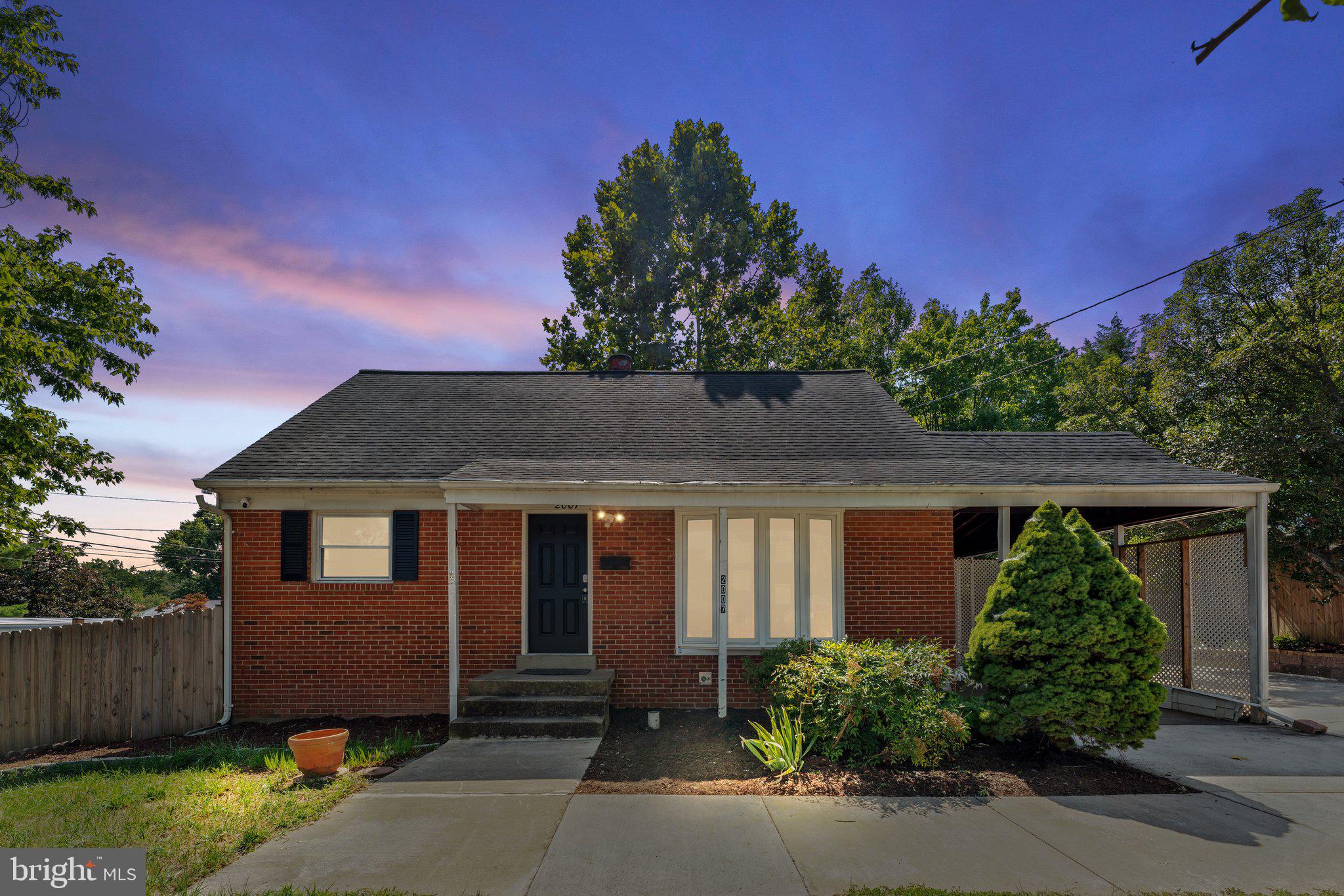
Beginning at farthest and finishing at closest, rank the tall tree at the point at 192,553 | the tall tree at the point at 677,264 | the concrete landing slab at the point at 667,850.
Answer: the tall tree at the point at 192,553 → the tall tree at the point at 677,264 → the concrete landing slab at the point at 667,850

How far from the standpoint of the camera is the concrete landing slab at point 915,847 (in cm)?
433

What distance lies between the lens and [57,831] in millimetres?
4992

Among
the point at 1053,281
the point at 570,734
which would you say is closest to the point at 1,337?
the point at 570,734

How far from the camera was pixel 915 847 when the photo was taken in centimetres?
484

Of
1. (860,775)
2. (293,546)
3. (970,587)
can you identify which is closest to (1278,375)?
(970,587)

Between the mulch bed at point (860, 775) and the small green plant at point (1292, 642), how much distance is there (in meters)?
12.1

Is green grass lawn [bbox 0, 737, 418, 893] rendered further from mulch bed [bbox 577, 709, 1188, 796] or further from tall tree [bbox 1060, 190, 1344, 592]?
tall tree [bbox 1060, 190, 1344, 592]

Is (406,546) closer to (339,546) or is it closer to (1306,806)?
(339,546)

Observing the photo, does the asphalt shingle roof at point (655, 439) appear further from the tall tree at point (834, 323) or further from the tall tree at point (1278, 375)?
the tall tree at point (834, 323)

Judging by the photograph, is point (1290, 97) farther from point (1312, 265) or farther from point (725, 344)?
point (725, 344)

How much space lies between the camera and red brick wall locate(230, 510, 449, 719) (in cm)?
908

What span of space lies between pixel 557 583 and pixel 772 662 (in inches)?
123

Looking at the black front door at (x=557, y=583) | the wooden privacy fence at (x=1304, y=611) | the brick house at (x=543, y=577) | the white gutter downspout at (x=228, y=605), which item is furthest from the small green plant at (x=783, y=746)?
the wooden privacy fence at (x=1304, y=611)

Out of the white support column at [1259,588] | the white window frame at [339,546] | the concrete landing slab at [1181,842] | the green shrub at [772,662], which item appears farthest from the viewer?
the white window frame at [339,546]
